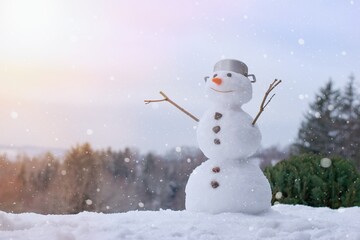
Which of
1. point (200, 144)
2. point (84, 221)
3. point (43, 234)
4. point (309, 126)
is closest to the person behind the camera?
point (43, 234)

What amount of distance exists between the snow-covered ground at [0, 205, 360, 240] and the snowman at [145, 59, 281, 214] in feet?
0.79

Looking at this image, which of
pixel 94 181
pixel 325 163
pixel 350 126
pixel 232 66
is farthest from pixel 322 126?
pixel 232 66

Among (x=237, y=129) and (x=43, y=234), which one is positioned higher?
(x=237, y=129)

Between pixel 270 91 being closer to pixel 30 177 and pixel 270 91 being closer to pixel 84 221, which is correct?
pixel 84 221

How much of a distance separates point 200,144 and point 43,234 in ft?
8.52

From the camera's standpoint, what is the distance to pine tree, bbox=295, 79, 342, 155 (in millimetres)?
26000

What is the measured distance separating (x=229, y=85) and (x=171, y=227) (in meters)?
2.15

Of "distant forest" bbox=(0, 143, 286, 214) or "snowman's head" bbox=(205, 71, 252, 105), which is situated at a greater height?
"snowman's head" bbox=(205, 71, 252, 105)

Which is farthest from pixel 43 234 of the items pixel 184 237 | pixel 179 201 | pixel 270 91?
pixel 179 201

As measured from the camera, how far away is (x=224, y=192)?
246 inches

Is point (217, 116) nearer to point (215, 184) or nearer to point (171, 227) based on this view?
point (215, 184)

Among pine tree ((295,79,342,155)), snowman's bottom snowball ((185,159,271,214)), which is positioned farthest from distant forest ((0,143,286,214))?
snowman's bottom snowball ((185,159,271,214))

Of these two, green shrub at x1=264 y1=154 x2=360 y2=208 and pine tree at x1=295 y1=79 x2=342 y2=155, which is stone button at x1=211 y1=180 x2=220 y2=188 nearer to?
green shrub at x1=264 y1=154 x2=360 y2=208

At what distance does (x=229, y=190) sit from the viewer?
6238 millimetres
